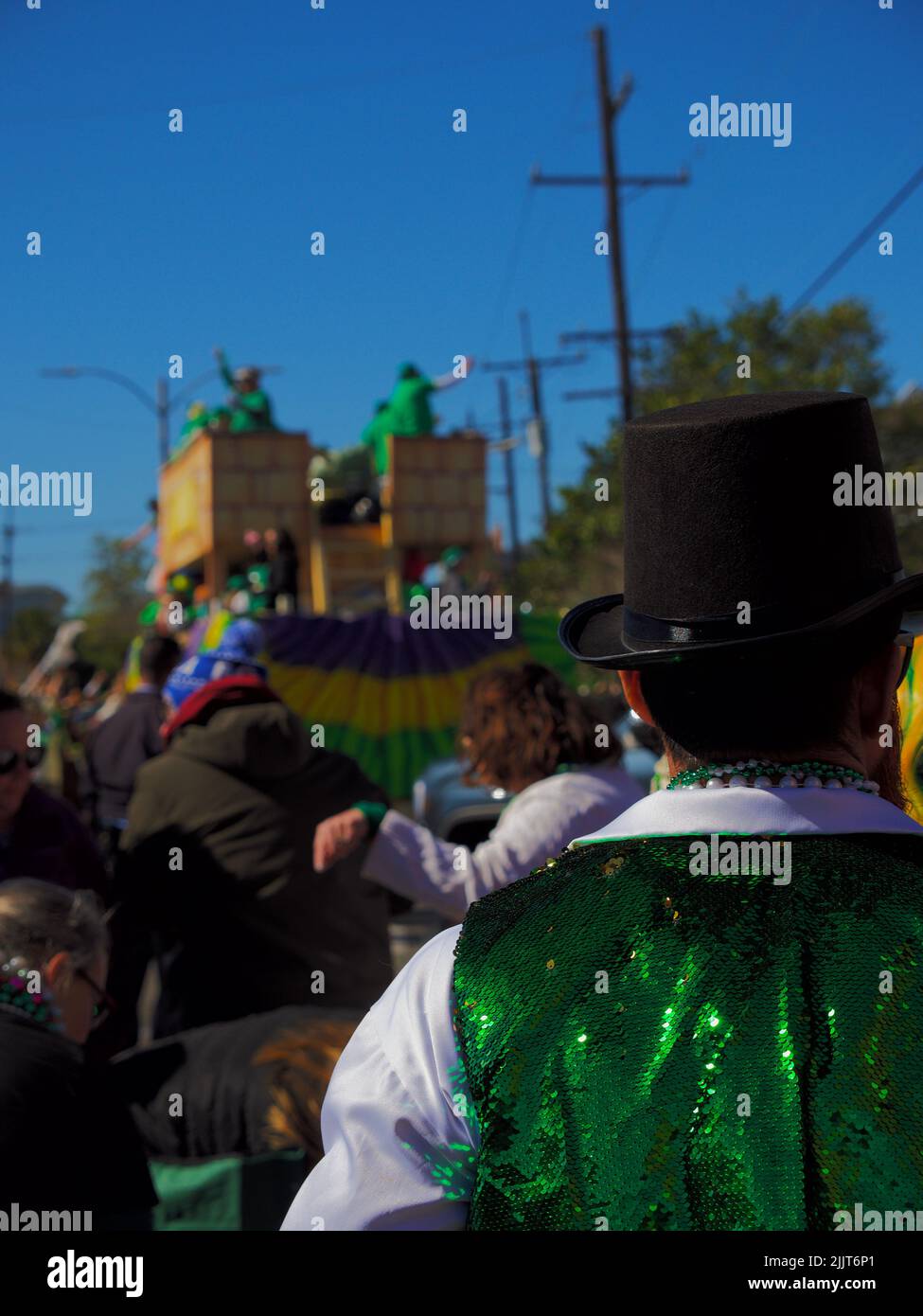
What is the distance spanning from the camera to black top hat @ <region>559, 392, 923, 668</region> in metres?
1.34

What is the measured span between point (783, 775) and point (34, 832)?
3.32m

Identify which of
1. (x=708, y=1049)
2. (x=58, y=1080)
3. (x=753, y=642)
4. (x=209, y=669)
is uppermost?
(x=209, y=669)

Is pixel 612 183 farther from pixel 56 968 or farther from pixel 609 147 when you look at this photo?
pixel 56 968

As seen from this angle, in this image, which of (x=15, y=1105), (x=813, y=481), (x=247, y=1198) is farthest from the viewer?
(x=247, y=1198)

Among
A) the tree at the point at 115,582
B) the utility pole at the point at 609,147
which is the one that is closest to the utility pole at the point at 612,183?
the utility pole at the point at 609,147

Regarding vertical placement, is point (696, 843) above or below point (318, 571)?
below

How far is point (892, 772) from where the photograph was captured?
1.45 m

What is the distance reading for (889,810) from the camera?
1308 millimetres

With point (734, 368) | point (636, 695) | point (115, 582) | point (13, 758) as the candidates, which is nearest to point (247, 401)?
point (734, 368)

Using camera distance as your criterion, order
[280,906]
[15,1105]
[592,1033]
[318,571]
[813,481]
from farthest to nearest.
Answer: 1. [318,571]
2. [280,906]
3. [15,1105]
4. [813,481]
5. [592,1033]

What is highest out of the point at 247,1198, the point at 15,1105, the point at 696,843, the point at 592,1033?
the point at 696,843

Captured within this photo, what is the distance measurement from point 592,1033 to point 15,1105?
5.58 feet
